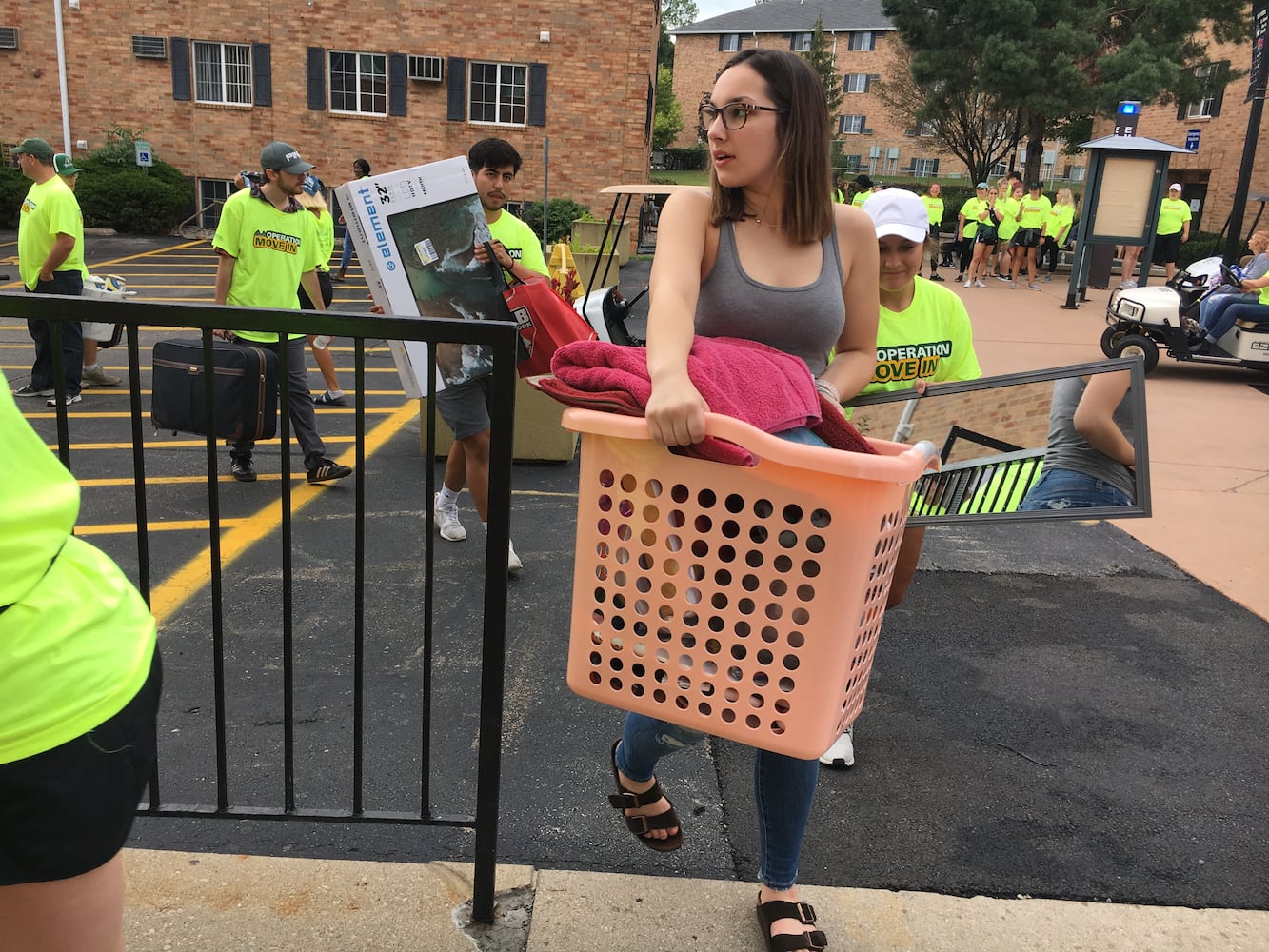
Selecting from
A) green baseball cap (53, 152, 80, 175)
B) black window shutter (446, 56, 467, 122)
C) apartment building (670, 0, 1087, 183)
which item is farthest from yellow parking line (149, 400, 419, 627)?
apartment building (670, 0, 1087, 183)

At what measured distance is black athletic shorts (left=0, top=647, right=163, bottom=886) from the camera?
4.01 ft

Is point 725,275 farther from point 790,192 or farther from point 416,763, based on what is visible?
point 416,763

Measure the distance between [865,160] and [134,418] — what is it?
217ft

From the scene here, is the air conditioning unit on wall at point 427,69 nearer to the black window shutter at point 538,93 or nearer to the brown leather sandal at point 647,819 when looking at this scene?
the black window shutter at point 538,93

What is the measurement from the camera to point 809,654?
173 centimetres

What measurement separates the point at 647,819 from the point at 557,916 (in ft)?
0.99

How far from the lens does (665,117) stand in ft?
207

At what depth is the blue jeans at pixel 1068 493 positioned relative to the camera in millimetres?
2512

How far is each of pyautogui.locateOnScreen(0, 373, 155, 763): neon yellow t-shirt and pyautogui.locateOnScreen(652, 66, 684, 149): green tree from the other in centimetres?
6247

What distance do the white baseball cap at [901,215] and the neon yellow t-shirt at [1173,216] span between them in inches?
720

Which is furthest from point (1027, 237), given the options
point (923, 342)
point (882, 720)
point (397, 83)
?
point (882, 720)

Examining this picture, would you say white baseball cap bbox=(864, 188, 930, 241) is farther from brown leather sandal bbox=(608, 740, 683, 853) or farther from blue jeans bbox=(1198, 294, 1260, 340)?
blue jeans bbox=(1198, 294, 1260, 340)

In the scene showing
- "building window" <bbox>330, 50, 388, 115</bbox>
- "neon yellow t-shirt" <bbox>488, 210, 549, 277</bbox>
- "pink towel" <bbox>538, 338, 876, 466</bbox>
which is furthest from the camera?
"building window" <bbox>330, 50, 388, 115</bbox>

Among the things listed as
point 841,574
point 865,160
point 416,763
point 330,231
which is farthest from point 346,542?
point 865,160
